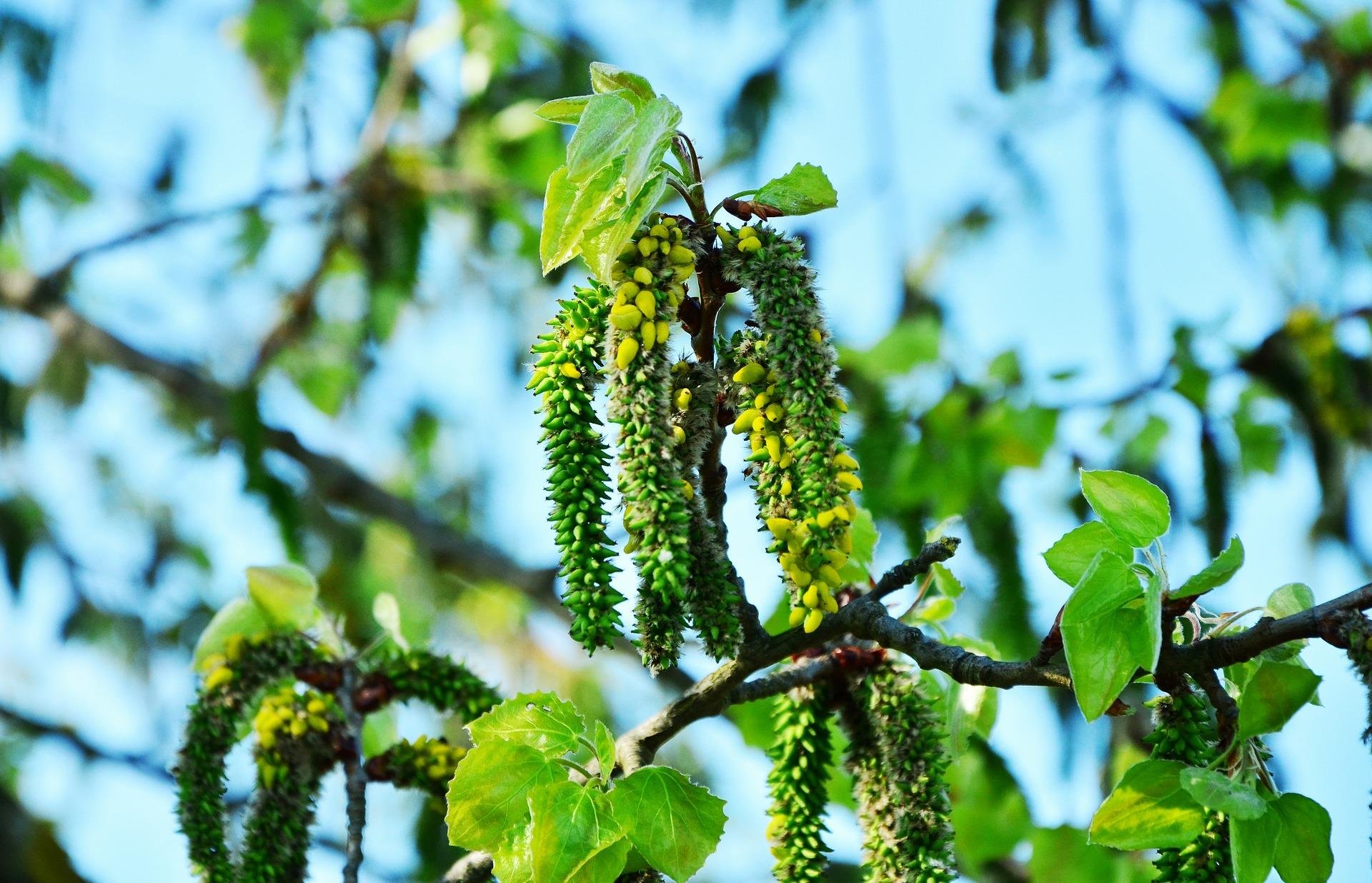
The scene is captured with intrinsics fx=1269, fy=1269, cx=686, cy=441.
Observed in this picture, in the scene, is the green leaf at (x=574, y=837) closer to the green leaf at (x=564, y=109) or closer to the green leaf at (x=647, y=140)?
the green leaf at (x=647, y=140)

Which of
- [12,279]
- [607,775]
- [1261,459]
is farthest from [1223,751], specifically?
[12,279]

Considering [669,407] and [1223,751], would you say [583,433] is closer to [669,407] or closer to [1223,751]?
[669,407]

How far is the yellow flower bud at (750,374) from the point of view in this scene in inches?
50.8

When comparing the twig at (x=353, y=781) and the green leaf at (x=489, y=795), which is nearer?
the green leaf at (x=489, y=795)

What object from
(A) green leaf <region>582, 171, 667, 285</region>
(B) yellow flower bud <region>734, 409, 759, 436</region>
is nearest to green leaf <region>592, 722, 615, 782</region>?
(B) yellow flower bud <region>734, 409, 759, 436</region>

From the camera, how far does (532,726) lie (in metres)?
1.41

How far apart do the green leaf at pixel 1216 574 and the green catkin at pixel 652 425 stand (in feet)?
1.57

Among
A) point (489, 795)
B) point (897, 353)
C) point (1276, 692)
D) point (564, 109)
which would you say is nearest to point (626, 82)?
point (564, 109)

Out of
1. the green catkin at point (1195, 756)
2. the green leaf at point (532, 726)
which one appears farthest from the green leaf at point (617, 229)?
the green catkin at point (1195, 756)

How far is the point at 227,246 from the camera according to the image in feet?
19.0

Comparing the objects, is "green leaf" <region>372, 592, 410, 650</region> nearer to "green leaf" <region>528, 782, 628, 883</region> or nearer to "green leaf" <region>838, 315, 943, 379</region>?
"green leaf" <region>528, 782, 628, 883</region>

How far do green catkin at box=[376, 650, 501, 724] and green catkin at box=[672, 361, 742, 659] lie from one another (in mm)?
593

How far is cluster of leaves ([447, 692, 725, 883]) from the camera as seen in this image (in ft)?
4.25

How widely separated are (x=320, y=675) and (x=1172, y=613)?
3.88 ft
